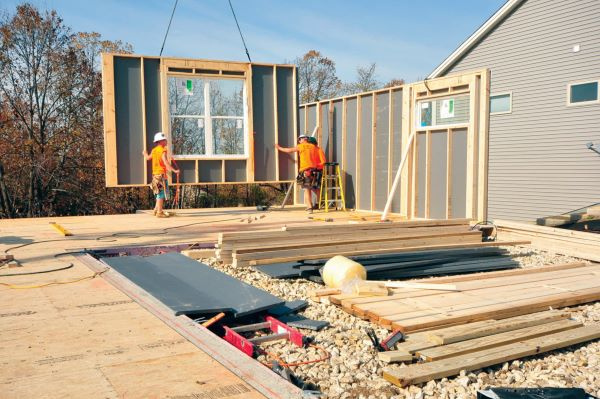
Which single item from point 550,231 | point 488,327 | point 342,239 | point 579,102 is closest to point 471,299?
point 488,327

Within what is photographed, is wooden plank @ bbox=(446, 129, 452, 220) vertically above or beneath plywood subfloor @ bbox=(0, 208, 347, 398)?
above

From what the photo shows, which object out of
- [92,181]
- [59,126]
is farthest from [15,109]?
[92,181]

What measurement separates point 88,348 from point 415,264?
3.85 m

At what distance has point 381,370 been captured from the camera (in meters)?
3.37

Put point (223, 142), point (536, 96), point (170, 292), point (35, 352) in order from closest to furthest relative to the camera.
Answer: point (35, 352) < point (170, 292) < point (223, 142) < point (536, 96)

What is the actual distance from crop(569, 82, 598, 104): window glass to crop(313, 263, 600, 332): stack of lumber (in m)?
9.43

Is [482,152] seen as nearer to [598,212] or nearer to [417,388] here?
[598,212]

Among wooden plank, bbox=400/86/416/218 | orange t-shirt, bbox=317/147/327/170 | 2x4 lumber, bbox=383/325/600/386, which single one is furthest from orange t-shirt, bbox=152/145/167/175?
2x4 lumber, bbox=383/325/600/386

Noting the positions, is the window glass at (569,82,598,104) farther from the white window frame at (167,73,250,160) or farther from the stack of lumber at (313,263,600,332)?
the stack of lumber at (313,263,600,332)

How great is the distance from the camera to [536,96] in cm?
1539

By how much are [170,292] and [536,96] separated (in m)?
13.4

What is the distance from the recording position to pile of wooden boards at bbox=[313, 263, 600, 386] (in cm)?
351

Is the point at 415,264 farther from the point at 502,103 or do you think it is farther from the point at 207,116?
the point at 502,103

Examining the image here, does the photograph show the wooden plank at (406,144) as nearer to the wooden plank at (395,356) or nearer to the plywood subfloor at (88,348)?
the plywood subfloor at (88,348)
